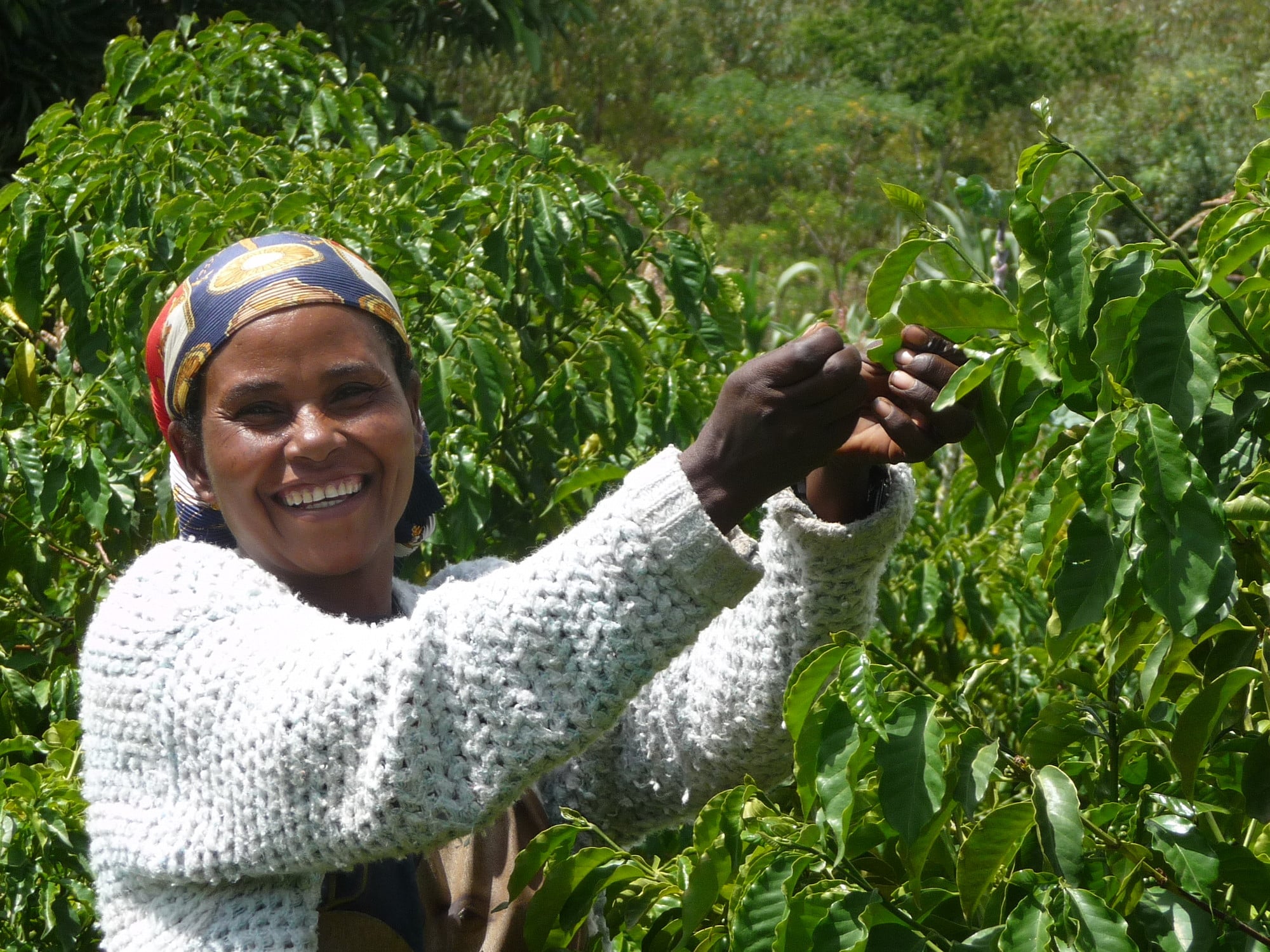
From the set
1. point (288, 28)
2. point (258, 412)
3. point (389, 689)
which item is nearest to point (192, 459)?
point (258, 412)

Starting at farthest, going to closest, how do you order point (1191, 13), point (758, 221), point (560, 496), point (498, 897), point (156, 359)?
point (1191, 13) → point (758, 221) → point (560, 496) → point (156, 359) → point (498, 897)

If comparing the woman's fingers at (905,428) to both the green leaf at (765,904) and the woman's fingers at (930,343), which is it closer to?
the woman's fingers at (930,343)

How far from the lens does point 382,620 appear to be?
1.87 meters

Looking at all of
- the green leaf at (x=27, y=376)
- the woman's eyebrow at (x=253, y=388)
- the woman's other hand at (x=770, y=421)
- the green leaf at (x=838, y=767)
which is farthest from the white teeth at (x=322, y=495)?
the green leaf at (x=27, y=376)

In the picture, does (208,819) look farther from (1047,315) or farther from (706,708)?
(1047,315)

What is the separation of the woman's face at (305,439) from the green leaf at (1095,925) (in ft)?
3.02

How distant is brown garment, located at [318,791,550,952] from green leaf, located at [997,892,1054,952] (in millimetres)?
703

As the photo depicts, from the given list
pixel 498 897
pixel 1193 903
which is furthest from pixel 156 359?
pixel 1193 903

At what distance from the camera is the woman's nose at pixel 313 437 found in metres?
1.67

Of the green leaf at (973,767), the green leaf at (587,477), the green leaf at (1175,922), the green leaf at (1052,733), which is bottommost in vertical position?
the green leaf at (587,477)

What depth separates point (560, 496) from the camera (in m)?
2.46

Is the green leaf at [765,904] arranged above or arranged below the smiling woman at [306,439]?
below

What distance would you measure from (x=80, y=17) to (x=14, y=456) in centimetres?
541

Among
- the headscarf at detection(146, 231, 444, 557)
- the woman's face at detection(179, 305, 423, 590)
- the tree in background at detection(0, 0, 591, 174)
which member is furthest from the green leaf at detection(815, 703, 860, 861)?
the tree in background at detection(0, 0, 591, 174)
